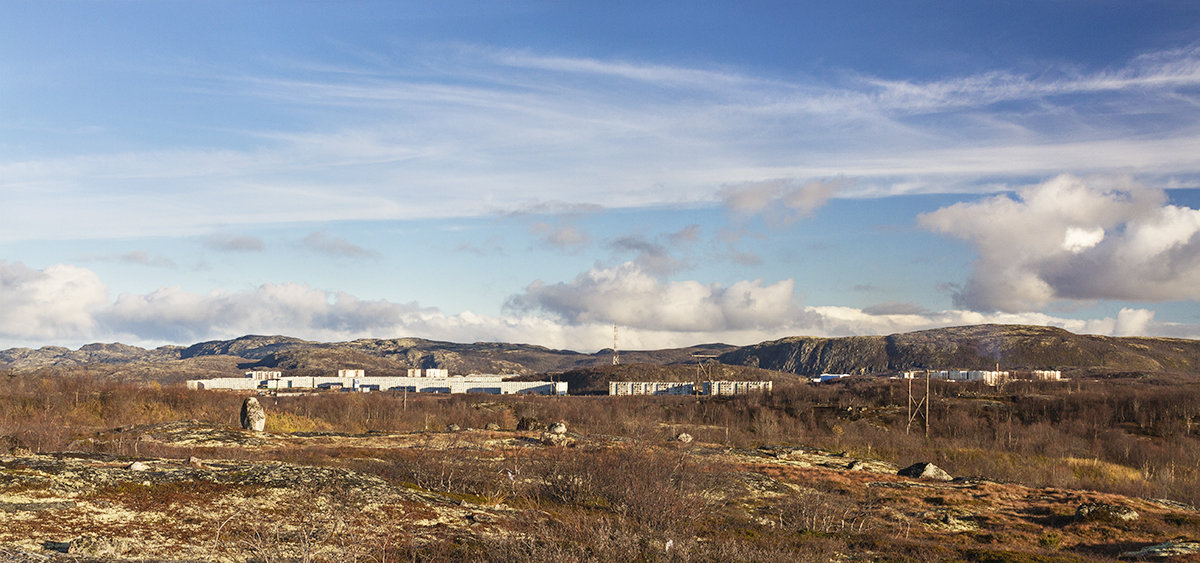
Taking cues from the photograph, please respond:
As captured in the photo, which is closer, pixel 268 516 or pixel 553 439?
pixel 268 516

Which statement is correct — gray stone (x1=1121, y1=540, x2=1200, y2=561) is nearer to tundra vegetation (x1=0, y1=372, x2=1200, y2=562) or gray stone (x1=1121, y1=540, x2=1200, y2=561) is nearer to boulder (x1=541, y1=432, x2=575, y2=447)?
tundra vegetation (x1=0, y1=372, x2=1200, y2=562)

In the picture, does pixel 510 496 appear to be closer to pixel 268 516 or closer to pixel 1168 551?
pixel 268 516

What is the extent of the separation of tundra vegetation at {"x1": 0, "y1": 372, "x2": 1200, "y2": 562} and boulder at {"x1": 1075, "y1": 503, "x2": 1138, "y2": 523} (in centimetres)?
56

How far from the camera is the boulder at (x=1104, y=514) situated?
38084 mm

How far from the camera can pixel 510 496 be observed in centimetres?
2277

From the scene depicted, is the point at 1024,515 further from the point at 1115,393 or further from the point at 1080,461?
the point at 1115,393

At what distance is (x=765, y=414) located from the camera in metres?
127

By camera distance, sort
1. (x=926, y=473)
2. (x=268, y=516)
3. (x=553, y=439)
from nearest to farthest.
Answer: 1. (x=268, y=516)
2. (x=553, y=439)
3. (x=926, y=473)

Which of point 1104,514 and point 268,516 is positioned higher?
point 268,516

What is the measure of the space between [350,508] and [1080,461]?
83.7m

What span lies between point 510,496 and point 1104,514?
30.6 m

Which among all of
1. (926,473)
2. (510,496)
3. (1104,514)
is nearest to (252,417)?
(510,496)

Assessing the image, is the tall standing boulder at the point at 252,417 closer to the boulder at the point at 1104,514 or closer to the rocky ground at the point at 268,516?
the rocky ground at the point at 268,516

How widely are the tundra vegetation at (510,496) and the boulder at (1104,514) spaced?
1.85 ft
